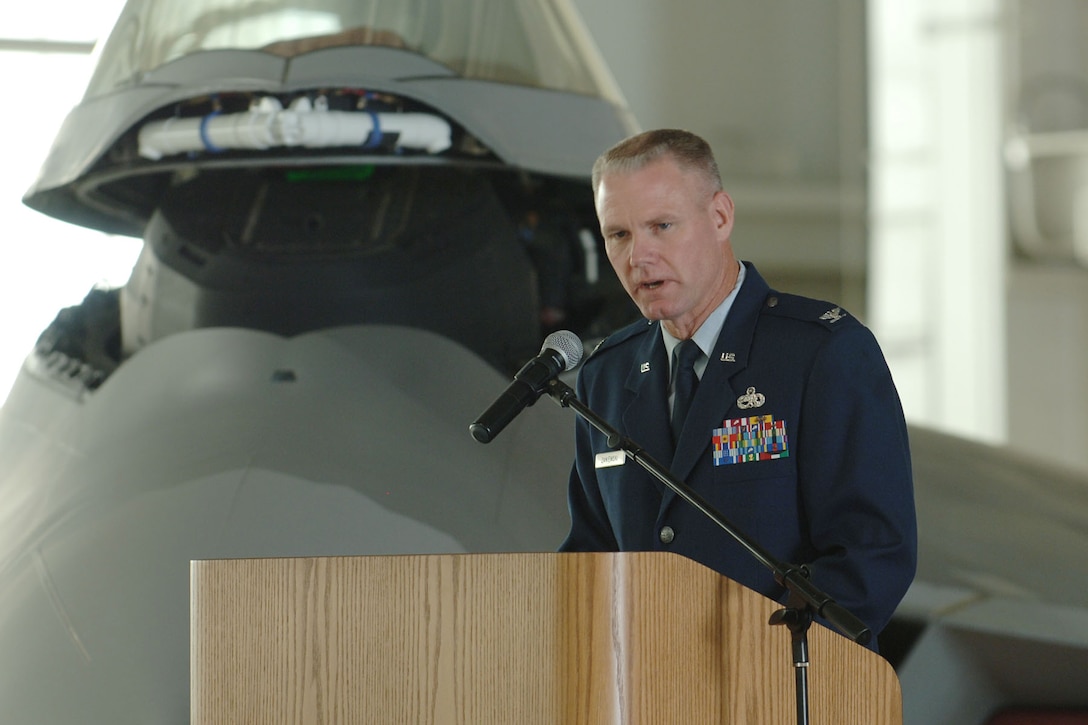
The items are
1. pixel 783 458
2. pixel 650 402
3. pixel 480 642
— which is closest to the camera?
pixel 480 642

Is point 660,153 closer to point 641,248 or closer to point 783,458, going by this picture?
point 641,248

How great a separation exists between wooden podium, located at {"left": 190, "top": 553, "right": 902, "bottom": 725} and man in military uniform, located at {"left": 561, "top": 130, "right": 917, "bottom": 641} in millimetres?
185

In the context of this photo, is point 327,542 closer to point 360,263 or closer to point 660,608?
point 360,263

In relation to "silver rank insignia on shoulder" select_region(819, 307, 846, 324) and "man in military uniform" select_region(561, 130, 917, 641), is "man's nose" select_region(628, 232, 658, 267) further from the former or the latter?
"silver rank insignia on shoulder" select_region(819, 307, 846, 324)

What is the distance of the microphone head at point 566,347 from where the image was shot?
51.3 inches

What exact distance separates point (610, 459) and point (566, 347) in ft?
0.67

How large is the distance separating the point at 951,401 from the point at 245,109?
6491mm

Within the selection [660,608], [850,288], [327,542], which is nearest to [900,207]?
[850,288]

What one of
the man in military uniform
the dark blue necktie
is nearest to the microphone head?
the man in military uniform

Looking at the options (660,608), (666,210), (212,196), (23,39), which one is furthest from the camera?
(23,39)

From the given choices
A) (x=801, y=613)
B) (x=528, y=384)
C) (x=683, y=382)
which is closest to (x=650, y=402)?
(x=683, y=382)

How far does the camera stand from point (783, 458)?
4.59 ft

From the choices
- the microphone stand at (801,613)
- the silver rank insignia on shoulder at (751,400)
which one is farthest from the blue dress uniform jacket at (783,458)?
the microphone stand at (801,613)

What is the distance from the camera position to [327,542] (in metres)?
1.83
